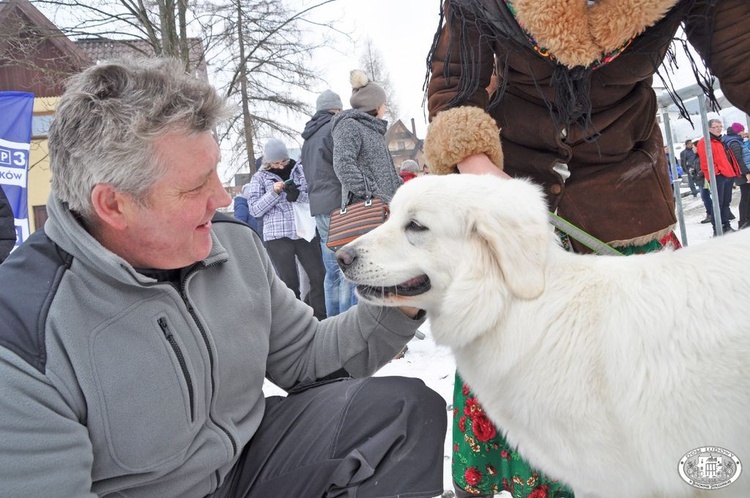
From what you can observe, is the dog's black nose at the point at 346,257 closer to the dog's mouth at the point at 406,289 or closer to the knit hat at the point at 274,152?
the dog's mouth at the point at 406,289

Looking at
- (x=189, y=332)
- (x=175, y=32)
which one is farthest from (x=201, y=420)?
(x=175, y=32)

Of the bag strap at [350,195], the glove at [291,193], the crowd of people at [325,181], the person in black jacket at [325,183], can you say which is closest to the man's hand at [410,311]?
the crowd of people at [325,181]

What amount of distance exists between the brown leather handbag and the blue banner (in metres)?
2.69

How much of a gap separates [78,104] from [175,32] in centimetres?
888

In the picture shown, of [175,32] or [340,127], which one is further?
[175,32]

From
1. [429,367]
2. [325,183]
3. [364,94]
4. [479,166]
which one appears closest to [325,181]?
[325,183]

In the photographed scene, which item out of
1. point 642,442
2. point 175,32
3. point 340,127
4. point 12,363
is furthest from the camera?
point 175,32

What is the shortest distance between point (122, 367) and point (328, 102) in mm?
4245

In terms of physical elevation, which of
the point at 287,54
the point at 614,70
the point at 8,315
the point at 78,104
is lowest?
the point at 8,315

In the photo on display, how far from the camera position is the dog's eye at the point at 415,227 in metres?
1.73

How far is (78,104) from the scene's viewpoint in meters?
1.43

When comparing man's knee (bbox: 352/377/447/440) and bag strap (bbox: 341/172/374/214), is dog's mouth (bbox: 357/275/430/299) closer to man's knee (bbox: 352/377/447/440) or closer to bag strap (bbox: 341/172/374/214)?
man's knee (bbox: 352/377/447/440)

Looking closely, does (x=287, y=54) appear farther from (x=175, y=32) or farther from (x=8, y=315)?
(x=8, y=315)

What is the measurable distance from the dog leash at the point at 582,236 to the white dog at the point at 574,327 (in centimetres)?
15
